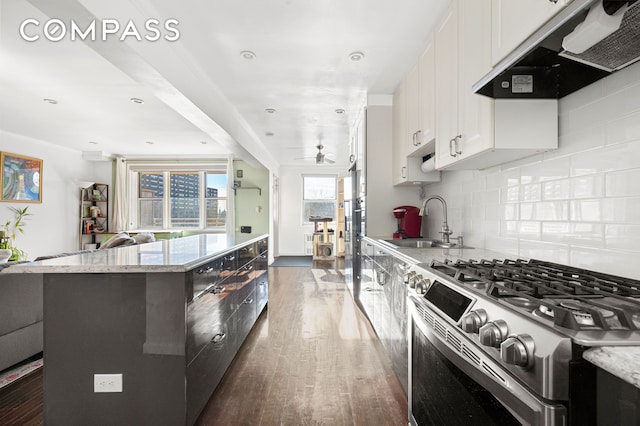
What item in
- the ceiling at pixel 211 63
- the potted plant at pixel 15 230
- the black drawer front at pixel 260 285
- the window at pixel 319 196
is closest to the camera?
the ceiling at pixel 211 63

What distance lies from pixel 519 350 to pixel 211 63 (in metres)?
3.19

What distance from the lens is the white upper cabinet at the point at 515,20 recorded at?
113cm

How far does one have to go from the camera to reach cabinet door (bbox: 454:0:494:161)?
160 centimetres

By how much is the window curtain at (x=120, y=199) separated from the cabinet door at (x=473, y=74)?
7.83 meters

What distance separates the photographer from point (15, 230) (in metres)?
A: 5.69

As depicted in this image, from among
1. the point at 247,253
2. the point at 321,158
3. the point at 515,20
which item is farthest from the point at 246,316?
the point at 321,158

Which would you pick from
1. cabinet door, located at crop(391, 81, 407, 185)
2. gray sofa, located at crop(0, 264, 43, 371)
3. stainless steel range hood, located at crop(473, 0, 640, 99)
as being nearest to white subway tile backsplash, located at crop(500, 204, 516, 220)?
stainless steel range hood, located at crop(473, 0, 640, 99)

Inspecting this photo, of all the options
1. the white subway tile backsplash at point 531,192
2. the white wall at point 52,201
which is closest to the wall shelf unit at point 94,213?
the white wall at point 52,201

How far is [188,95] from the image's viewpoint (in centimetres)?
296

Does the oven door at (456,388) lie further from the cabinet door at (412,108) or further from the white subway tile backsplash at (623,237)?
the cabinet door at (412,108)

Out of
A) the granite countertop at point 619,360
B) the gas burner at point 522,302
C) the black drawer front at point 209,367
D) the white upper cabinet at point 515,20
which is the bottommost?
the black drawer front at point 209,367

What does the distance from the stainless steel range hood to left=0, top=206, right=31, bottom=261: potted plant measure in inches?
273

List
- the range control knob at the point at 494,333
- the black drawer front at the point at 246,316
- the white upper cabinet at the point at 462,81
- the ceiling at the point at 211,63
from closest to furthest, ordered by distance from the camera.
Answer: the range control knob at the point at 494,333 → the white upper cabinet at the point at 462,81 → the ceiling at the point at 211,63 → the black drawer front at the point at 246,316

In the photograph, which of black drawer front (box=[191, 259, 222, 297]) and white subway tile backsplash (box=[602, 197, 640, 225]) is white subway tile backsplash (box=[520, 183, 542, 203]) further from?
black drawer front (box=[191, 259, 222, 297])
